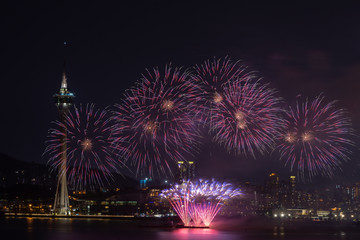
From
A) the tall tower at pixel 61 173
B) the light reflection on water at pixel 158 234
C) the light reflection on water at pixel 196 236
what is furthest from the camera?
the tall tower at pixel 61 173

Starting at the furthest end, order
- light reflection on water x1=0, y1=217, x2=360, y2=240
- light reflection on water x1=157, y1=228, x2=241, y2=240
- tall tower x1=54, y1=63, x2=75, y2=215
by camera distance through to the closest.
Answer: tall tower x1=54, y1=63, x2=75, y2=215 → light reflection on water x1=0, y1=217, x2=360, y2=240 → light reflection on water x1=157, y1=228, x2=241, y2=240

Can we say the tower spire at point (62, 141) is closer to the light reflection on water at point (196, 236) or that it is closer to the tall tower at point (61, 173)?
the tall tower at point (61, 173)

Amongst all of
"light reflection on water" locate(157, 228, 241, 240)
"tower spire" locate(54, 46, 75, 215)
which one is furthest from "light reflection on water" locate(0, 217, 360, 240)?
"tower spire" locate(54, 46, 75, 215)

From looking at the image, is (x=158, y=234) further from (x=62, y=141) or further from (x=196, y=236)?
(x=62, y=141)

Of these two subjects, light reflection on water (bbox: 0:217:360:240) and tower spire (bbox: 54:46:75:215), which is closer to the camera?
light reflection on water (bbox: 0:217:360:240)

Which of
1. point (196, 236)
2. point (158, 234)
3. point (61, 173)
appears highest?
point (61, 173)

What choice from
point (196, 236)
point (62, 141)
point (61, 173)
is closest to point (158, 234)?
point (196, 236)

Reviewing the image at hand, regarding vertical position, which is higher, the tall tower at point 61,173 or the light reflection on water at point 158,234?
the tall tower at point 61,173

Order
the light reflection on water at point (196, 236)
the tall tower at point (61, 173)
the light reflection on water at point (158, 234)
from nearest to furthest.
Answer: the light reflection on water at point (196, 236) < the light reflection on water at point (158, 234) < the tall tower at point (61, 173)

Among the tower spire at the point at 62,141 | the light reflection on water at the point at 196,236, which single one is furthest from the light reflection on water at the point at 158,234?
the tower spire at the point at 62,141

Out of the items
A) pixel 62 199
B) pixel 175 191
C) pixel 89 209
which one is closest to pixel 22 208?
pixel 89 209

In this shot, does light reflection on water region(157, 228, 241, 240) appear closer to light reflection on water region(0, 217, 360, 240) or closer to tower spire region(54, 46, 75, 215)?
light reflection on water region(0, 217, 360, 240)

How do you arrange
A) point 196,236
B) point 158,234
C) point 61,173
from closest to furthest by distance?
point 196,236 < point 158,234 < point 61,173
